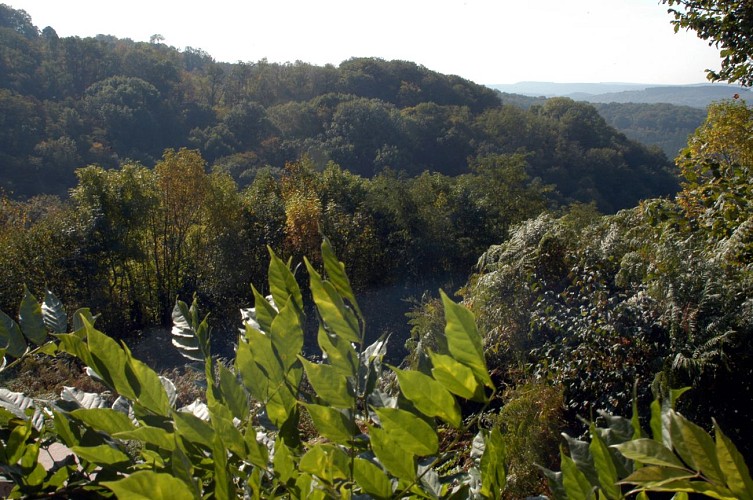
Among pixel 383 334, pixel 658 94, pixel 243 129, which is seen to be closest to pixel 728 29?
pixel 383 334

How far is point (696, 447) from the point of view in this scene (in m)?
0.41

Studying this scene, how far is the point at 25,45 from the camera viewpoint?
37.0 meters

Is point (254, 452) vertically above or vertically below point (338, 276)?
below

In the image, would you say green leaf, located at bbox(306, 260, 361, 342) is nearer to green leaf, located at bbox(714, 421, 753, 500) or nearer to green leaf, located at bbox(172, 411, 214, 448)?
green leaf, located at bbox(172, 411, 214, 448)

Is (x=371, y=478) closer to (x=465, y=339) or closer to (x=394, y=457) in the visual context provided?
(x=394, y=457)

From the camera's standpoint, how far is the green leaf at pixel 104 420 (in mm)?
566

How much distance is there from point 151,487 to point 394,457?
0.73ft

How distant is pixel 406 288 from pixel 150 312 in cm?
557

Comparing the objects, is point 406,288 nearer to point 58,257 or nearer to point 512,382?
point 58,257

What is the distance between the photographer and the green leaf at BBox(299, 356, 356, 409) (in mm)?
549

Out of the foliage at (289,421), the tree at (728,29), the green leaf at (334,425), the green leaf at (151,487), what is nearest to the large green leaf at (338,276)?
the foliage at (289,421)

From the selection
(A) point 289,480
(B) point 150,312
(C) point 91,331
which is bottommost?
(B) point 150,312

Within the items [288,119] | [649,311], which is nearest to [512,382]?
[649,311]

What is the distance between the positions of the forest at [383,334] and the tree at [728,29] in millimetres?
25
